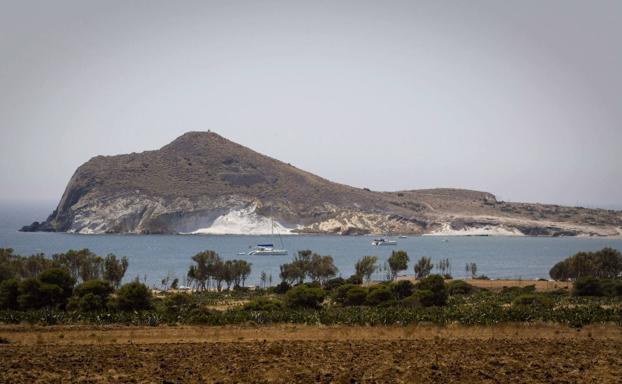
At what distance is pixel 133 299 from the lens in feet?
152

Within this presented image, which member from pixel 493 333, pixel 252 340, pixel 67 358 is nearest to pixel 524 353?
pixel 493 333

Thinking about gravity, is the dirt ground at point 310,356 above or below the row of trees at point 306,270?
below

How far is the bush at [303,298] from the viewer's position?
160 feet

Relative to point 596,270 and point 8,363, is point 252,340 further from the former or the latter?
point 596,270

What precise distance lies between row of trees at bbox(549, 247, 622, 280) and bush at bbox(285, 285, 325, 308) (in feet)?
144

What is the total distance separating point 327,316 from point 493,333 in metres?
10.3

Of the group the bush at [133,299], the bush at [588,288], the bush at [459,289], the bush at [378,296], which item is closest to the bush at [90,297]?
the bush at [133,299]

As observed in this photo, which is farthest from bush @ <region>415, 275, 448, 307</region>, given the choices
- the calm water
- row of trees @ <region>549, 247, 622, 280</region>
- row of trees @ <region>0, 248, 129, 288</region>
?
the calm water

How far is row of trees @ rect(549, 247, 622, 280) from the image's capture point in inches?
3334

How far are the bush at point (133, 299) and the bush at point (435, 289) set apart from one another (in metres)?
17.6

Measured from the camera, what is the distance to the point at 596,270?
8512cm

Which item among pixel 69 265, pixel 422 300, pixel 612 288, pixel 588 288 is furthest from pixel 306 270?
pixel 422 300

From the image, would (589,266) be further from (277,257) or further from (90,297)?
(277,257)

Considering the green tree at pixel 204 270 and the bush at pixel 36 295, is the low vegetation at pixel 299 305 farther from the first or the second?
the green tree at pixel 204 270
